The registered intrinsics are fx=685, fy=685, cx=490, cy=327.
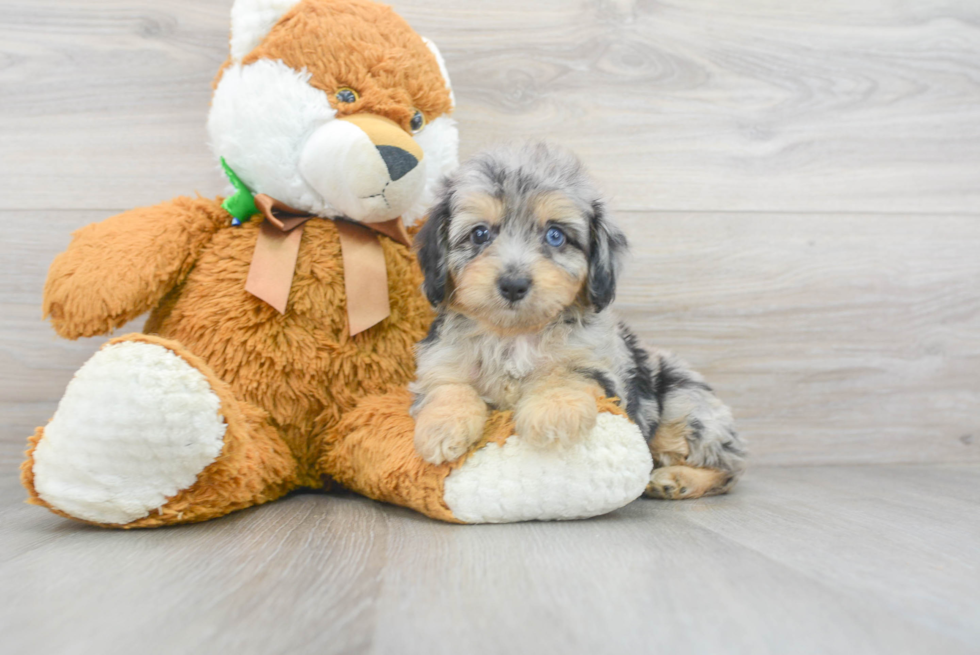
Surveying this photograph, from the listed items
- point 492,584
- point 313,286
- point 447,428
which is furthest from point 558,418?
point 313,286

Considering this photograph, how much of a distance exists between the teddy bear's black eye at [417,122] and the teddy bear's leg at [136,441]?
97cm

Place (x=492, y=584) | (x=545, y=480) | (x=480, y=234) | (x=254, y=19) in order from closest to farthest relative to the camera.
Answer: (x=492, y=584), (x=545, y=480), (x=480, y=234), (x=254, y=19)

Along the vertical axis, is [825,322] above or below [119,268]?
below

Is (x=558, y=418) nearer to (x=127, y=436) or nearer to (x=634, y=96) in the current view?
(x=127, y=436)

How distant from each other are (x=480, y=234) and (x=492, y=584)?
0.95 meters

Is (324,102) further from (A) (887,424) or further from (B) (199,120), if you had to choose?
(A) (887,424)

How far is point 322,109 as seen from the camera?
199cm

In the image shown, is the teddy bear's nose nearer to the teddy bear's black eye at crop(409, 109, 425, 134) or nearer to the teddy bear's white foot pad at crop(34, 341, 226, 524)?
the teddy bear's black eye at crop(409, 109, 425, 134)

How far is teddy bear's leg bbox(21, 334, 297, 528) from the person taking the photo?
5.18 ft

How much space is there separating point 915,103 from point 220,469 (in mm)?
3064

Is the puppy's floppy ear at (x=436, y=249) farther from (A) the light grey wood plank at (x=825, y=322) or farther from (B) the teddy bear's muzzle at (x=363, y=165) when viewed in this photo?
(A) the light grey wood plank at (x=825, y=322)

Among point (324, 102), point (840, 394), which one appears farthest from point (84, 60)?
point (840, 394)

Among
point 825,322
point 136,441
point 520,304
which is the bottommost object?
point 825,322

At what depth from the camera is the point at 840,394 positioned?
115 inches
